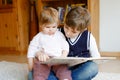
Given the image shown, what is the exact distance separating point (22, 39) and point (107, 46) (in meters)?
1.18

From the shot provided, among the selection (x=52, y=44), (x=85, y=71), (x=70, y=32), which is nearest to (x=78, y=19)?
Answer: (x=70, y=32)

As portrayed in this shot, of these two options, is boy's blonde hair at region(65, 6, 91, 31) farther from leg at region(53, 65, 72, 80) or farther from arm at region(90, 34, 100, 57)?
leg at region(53, 65, 72, 80)

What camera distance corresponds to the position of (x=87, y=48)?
1436 mm

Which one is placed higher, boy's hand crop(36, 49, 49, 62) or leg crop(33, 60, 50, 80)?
boy's hand crop(36, 49, 49, 62)

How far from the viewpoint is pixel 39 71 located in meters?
1.34

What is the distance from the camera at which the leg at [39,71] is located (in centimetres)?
133

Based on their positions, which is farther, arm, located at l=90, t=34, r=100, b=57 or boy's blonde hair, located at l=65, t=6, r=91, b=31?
arm, located at l=90, t=34, r=100, b=57

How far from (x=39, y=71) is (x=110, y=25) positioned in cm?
191

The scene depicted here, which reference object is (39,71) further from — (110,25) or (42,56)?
(110,25)

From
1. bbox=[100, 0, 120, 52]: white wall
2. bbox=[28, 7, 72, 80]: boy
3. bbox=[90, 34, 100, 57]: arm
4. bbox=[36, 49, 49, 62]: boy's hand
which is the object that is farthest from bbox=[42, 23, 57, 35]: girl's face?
bbox=[100, 0, 120, 52]: white wall

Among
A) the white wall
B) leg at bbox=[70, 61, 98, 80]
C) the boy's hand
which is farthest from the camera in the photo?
the white wall

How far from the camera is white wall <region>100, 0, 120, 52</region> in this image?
119 inches

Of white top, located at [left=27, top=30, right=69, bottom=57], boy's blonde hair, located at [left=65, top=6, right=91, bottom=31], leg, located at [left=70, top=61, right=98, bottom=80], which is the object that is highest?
boy's blonde hair, located at [left=65, top=6, right=91, bottom=31]

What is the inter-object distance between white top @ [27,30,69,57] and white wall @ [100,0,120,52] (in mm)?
1767
